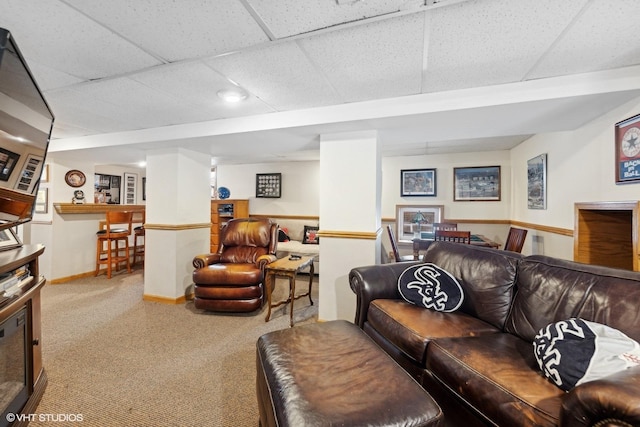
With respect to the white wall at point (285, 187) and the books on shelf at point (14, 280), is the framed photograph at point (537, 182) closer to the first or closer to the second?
the white wall at point (285, 187)

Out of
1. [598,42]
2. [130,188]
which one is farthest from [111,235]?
[598,42]

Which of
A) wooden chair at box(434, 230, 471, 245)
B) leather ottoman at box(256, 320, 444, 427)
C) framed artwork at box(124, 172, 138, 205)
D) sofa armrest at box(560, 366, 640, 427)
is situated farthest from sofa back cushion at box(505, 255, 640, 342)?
framed artwork at box(124, 172, 138, 205)

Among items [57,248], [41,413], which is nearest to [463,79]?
[41,413]

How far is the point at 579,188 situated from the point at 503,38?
1.99 metres

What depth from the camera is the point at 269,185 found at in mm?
5828

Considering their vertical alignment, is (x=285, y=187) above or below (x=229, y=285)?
above

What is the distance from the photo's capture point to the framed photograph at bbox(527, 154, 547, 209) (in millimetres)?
3264

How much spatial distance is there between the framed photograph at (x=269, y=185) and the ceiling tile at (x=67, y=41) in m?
3.88

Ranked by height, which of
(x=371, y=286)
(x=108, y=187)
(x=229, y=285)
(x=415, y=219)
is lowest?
(x=229, y=285)

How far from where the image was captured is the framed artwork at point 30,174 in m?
1.56

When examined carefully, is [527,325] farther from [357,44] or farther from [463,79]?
[357,44]

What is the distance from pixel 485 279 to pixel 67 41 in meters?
3.02

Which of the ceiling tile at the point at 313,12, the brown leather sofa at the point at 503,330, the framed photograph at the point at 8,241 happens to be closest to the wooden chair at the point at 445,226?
the brown leather sofa at the point at 503,330

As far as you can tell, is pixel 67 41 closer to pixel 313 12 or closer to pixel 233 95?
pixel 233 95
